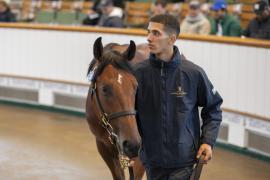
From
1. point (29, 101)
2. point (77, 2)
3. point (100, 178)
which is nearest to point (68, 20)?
point (77, 2)

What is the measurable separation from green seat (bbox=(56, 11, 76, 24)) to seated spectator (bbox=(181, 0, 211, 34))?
4.60 meters

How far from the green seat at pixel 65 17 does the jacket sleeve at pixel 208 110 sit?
1024 cm

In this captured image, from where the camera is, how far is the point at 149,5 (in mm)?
12539

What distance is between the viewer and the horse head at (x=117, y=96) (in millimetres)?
3471

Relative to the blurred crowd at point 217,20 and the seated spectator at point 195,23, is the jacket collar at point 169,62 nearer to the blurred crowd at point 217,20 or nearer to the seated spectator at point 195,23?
the blurred crowd at point 217,20

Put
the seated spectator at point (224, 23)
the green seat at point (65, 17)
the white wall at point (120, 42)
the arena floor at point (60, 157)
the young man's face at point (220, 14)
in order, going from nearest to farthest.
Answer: the arena floor at point (60, 157), the white wall at point (120, 42), the seated spectator at point (224, 23), the young man's face at point (220, 14), the green seat at point (65, 17)

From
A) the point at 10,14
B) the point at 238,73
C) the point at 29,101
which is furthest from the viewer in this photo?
the point at 10,14

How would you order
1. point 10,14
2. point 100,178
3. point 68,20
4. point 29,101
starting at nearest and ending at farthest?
1. point 100,178
2. point 29,101
3. point 10,14
4. point 68,20

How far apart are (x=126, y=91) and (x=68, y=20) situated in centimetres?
1028

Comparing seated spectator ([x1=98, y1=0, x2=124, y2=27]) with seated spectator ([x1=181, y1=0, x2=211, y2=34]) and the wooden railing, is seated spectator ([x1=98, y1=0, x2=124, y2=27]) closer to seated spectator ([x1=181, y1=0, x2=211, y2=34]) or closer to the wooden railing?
the wooden railing

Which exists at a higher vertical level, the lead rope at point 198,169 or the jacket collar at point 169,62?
the jacket collar at point 169,62

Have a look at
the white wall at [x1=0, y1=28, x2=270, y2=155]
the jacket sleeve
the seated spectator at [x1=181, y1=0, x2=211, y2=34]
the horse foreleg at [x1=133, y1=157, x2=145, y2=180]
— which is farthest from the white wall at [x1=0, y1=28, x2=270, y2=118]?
the jacket sleeve

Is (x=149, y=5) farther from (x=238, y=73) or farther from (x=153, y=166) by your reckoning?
(x=153, y=166)

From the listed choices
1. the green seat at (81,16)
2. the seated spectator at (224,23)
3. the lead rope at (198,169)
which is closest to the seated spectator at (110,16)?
the seated spectator at (224,23)
